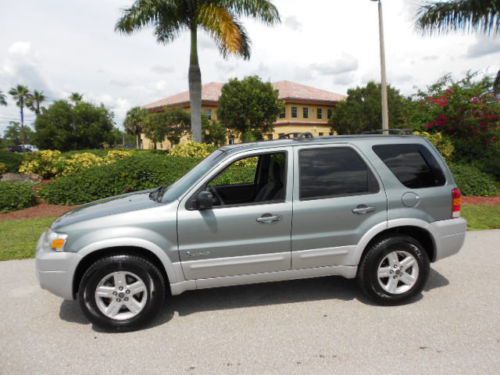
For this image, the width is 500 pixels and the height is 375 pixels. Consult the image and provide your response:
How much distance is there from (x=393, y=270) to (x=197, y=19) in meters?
13.3

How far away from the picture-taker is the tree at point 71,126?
31.4 meters

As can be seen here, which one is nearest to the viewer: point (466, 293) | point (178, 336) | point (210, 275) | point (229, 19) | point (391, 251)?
point (178, 336)

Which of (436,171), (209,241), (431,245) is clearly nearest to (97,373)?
(209,241)

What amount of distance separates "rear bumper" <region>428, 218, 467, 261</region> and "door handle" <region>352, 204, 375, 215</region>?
2.40 feet

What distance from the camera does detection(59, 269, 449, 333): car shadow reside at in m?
4.18

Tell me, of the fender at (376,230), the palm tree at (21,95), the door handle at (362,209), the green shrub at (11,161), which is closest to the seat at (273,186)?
the door handle at (362,209)

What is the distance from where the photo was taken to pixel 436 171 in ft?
14.3

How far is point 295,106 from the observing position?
4803 centimetres

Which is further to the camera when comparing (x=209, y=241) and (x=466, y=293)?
(x=466, y=293)

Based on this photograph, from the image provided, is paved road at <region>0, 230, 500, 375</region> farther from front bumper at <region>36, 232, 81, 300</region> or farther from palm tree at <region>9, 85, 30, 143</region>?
palm tree at <region>9, 85, 30, 143</region>

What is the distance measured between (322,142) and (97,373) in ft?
9.91

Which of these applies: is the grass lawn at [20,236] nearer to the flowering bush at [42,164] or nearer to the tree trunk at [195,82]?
the flowering bush at [42,164]

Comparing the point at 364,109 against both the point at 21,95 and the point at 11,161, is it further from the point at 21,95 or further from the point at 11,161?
the point at 21,95

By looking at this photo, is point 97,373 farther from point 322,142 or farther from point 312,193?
point 322,142
